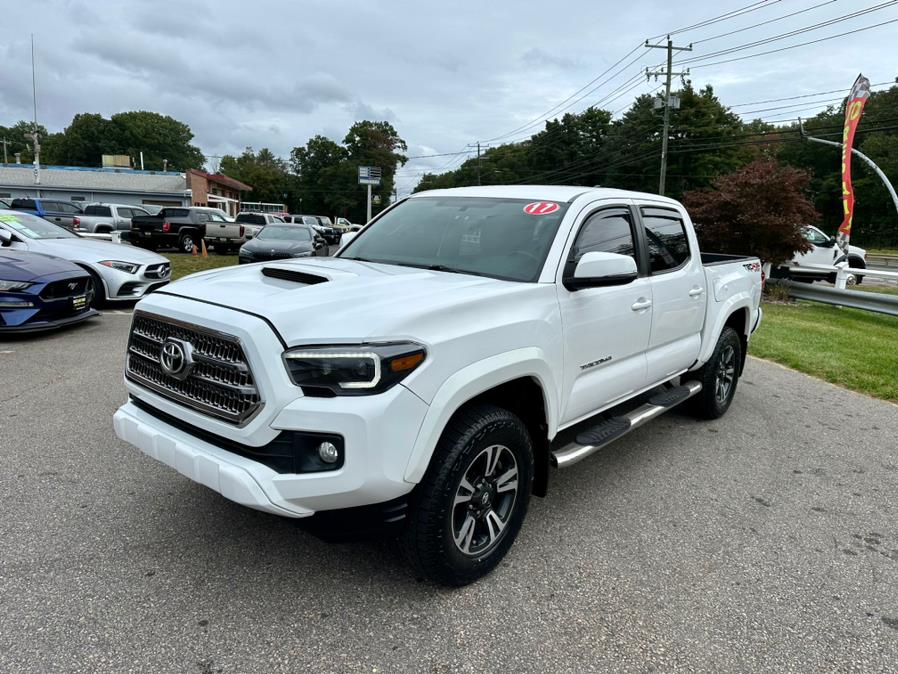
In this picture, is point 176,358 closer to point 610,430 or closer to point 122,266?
point 610,430

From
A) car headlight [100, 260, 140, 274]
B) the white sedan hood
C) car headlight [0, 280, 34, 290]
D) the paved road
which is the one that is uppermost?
the white sedan hood

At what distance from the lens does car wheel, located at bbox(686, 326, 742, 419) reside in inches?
198

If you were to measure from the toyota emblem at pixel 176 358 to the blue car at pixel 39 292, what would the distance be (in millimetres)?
5495

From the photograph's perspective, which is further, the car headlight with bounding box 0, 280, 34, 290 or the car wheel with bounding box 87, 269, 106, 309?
the car wheel with bounding box 87, 269, 106, 309

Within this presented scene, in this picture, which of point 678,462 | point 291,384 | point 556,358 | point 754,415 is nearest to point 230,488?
point 291,384

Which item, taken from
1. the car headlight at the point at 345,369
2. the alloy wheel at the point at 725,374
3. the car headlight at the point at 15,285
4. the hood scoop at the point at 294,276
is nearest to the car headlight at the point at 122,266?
the car headlight at the point at 15,285

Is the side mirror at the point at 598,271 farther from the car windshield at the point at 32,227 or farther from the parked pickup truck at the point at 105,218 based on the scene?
the parked pickup truck at the point at 105,218

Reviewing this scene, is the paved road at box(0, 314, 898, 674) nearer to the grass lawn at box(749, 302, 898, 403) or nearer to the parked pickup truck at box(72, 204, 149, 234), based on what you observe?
the grass lawn at box(749, 302, 898, 403)

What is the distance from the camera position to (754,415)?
5.57 meters

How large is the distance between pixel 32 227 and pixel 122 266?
178 centimetres

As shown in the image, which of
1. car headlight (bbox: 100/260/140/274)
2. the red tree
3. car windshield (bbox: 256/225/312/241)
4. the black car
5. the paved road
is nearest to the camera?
the paved road

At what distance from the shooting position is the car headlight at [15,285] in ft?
22.1

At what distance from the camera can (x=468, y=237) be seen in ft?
11.8

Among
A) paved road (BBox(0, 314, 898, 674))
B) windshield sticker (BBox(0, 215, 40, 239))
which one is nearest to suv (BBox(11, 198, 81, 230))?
windshield sticker (BBox(0, 215, 40, 239))
